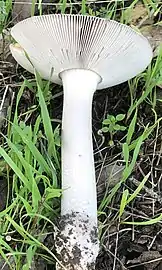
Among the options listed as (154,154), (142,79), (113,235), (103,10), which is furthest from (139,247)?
(103,10)

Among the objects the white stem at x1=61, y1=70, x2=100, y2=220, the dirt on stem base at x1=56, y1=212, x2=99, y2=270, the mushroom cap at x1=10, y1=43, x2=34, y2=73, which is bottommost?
the dirt on stem base at x1=56, y1=212, x2=99, y2=270

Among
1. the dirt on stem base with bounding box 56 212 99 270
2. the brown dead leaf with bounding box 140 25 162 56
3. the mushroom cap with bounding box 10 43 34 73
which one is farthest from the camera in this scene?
the brown dead leaf with bounding box 140 25 162 56

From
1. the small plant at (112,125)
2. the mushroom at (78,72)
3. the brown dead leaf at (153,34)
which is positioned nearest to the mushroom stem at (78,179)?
the mushroom at (78,72)

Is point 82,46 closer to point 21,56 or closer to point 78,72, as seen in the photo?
point 78,72

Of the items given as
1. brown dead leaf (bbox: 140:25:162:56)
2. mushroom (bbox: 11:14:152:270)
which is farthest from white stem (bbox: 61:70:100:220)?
brown dead leaf (bbox: 140:25:162:56)

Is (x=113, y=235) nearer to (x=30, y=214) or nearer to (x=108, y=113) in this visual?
(x=30, y=214)

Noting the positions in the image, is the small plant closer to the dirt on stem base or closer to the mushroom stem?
the mushroom stem

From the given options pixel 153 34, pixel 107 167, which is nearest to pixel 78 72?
pixel 107 167
